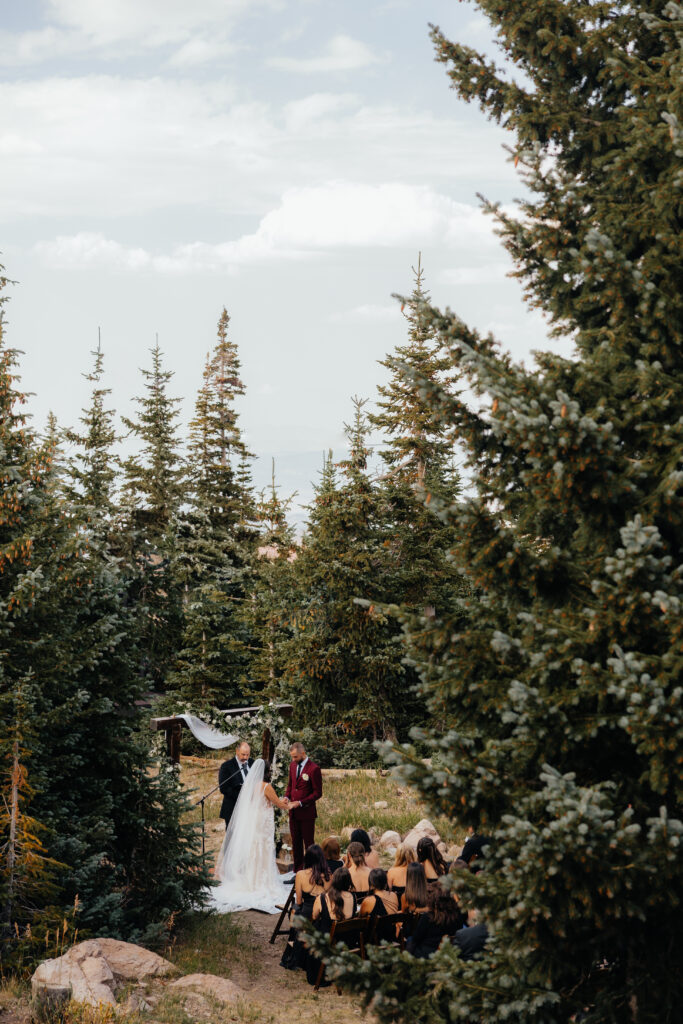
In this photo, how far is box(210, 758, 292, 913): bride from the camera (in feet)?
45.8

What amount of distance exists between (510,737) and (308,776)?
7.21 metres

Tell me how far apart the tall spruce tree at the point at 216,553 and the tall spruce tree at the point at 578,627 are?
2222cm

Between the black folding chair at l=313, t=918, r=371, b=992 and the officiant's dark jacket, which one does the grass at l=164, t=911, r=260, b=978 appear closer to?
the black folding chair at l=313, t=918, r=371, b=992

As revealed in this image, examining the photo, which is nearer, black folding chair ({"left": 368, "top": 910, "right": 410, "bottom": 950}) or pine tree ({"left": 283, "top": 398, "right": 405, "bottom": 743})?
black folding chair ({"left": 368, "top": 910, "right": 410, "bottom": 950})

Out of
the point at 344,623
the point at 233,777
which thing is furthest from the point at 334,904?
the point at 344,623

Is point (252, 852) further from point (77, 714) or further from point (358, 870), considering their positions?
point (77, 714)

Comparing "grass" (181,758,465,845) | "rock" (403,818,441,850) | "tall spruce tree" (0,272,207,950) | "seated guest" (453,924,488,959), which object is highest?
"tall spruce tree" (0,272,207,950)

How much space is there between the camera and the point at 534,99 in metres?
7.39

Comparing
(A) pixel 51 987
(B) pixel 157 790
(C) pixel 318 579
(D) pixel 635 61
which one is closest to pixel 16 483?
(B) pixel 157 790

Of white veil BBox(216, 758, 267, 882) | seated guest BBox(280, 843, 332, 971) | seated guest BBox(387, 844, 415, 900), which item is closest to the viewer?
seated guest BBox(280, 843, 332, 971)

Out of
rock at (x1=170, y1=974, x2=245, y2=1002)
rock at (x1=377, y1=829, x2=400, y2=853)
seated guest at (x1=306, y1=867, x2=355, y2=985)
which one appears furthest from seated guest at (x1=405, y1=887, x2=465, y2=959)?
rock at (x1=377, y1=829, x2=400, y2=853)

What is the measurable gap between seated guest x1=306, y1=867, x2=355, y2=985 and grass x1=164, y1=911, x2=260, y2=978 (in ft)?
4.53

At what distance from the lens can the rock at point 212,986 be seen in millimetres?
8641

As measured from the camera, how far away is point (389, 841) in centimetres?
1575
